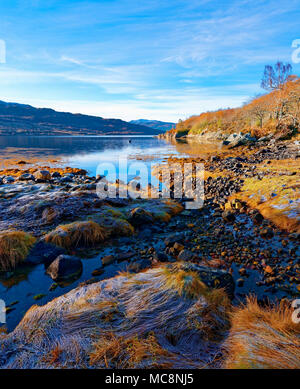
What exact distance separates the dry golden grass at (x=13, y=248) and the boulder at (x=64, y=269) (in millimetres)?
1123

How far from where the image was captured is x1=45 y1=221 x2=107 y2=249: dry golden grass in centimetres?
667

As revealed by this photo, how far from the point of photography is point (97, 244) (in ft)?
22.6

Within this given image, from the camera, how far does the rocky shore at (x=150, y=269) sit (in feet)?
9.93

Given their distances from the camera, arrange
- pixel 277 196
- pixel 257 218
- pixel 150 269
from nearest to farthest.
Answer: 1. pixel 150 269
2. pixel 257 218
3. pixel 277 196

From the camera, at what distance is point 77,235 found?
688 cm

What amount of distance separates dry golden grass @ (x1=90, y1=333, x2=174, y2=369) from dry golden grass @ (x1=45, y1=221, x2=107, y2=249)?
4.03 meters

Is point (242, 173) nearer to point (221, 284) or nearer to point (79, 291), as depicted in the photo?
point (221, 284)

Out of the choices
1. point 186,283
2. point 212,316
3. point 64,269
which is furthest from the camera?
point 64,269

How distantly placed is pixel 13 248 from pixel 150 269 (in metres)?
4.03

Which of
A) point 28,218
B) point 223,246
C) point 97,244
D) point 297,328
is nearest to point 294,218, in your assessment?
point 223,246

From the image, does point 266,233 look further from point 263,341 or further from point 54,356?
point 54,356

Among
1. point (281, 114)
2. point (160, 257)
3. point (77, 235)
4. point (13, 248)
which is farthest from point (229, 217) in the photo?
point (281, 114)

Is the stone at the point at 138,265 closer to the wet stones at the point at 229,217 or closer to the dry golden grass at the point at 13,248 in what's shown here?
the dry golden grass at the point at 13,248
